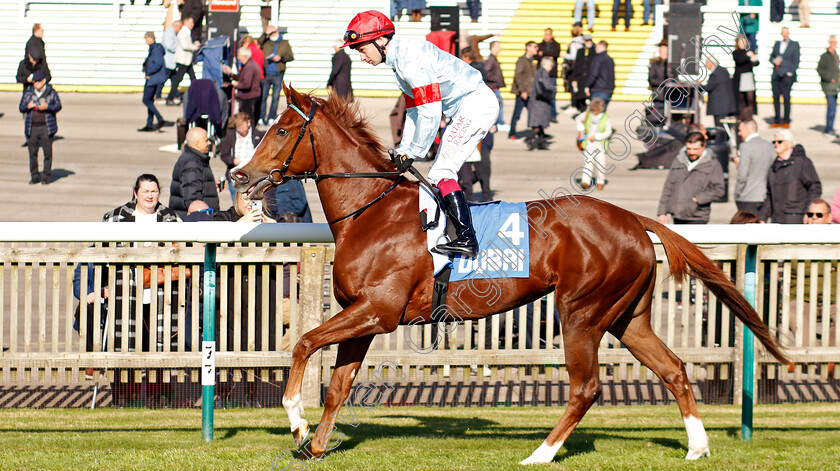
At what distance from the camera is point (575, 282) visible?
4887 millimetres

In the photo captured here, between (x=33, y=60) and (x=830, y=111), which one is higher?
(x=33, y=60)

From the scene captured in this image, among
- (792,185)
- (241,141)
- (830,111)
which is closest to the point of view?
(792,185)

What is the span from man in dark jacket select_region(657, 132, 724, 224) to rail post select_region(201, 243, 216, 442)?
6.30m

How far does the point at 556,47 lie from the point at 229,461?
16.6m

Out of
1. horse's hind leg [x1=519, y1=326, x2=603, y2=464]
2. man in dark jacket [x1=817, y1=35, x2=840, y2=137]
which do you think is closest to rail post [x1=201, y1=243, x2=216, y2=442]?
horse's hind leg [x1=519, y1=326, x2=603, y2=464]

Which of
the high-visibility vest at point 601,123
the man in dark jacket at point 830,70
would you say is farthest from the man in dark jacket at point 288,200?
the man in dark jacket at point 830,70

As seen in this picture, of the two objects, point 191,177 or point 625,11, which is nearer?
point 191,177

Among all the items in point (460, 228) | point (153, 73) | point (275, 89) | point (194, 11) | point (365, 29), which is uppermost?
point (194, 11)

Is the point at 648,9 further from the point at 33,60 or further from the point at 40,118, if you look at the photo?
the point at 40,118

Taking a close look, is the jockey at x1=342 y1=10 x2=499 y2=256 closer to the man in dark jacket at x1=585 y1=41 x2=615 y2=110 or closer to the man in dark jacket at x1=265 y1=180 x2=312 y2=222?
the man in dark jacket at x1=265 y1=180 x2=312 y2=222

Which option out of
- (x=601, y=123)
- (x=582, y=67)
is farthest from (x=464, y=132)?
(x=582, y=67)

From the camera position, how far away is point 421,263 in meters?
4.76

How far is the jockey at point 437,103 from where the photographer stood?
15.5 ft

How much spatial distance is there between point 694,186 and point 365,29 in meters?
6.27
